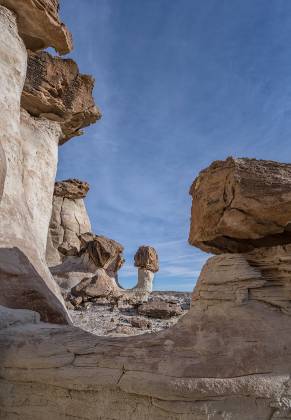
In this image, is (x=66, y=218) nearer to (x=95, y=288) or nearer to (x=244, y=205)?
(x=95, y=288)

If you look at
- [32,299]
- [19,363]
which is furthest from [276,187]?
[32,299]

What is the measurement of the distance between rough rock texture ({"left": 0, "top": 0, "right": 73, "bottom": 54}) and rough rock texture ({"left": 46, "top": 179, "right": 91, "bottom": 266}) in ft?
50.0

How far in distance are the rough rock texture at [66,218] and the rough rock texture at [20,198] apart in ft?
46.3

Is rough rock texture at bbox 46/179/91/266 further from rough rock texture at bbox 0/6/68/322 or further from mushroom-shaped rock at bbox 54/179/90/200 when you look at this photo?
rough rock texture at bbox 0/6/68/322

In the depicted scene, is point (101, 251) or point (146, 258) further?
point (146, 258)

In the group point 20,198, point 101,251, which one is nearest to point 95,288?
point 101,251

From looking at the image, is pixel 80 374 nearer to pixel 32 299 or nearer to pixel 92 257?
pixel 32 299

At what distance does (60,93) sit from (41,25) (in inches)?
80.9

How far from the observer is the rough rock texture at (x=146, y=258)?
2142cm

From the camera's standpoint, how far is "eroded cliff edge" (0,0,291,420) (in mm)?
2080

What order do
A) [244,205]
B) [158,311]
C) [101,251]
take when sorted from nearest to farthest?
[244,205] < [158,311] < [101,251]

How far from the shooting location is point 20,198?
497 centimetres

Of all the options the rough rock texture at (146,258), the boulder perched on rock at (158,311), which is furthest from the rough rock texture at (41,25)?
the rough rock texture at (146,258)

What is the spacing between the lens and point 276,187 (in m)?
2.54
